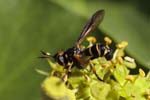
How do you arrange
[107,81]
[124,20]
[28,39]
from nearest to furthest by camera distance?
[107,81], [28,39], [124,20]

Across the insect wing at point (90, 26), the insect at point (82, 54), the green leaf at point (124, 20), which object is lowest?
the green leaf at point (124, 20)

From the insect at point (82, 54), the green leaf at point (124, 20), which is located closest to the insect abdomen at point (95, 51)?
the insect at point (82, 54)

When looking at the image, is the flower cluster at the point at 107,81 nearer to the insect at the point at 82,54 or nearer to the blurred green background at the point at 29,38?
the insect at the point at 82,54

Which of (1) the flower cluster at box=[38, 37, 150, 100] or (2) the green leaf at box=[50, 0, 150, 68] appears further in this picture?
(2) the green leaf at box=[50, 0, 150, 68]

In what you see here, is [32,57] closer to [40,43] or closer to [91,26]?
[40,43]

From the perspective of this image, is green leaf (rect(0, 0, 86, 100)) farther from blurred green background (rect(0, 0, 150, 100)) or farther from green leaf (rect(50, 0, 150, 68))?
green leaf (rect(50, 0, 150, 68))

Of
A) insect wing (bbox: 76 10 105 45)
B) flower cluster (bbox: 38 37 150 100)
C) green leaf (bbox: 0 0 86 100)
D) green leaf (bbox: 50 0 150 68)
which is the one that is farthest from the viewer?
green leaf (bbox: 50 0 150 68)

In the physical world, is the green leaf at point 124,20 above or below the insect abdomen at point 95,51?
below

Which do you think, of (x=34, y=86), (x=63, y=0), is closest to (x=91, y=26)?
(x=34, y=86)

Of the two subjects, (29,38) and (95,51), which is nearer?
(95,51)

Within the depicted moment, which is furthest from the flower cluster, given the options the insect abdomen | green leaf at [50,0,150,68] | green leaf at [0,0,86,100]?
green leaf at [50,0,150,68]

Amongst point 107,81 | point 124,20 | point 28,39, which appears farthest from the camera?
point 124,20

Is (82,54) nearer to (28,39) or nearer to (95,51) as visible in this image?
(95,51)

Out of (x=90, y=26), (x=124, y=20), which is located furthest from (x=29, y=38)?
(x=124, y=20)
